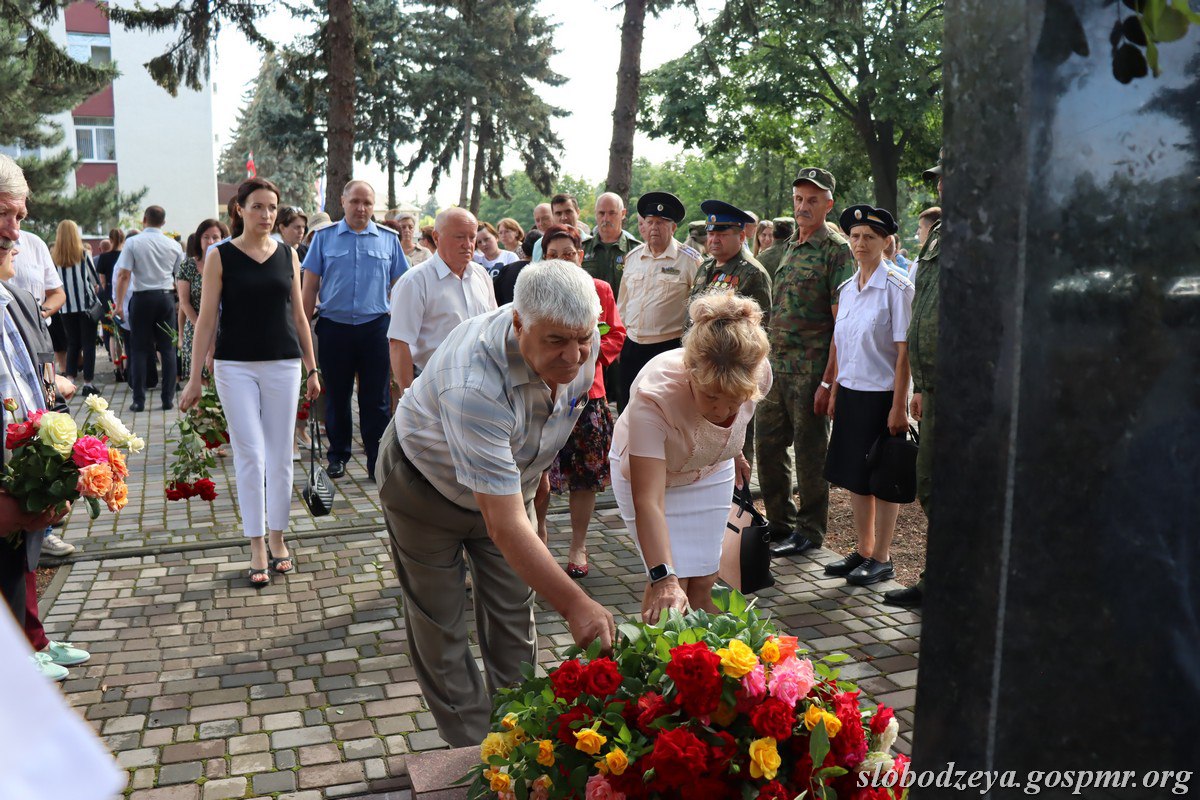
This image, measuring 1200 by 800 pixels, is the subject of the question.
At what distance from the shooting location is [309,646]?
5.00m

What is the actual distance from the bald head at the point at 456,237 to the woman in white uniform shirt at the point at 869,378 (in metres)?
2.21

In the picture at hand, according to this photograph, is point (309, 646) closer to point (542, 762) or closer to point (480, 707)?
point (480, 707)

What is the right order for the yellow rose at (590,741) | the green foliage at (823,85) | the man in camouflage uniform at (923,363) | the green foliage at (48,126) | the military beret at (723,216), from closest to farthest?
the yellow rose at (590,741) < the man in camouflage uniform at (923,363) < the military beret at (723,216) < the green foliage at (48,126) < the green foliage at (823,85)

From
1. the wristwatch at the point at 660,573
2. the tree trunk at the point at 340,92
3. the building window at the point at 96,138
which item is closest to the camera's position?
the wristwatch at the point at 660,573

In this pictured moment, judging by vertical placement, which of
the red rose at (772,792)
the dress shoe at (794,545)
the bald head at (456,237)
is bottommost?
the dress shoe at (794,545)

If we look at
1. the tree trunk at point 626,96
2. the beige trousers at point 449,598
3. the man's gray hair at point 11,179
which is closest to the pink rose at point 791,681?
the beige trousers at point 449,598

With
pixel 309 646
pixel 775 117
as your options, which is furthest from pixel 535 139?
pixel 309 646

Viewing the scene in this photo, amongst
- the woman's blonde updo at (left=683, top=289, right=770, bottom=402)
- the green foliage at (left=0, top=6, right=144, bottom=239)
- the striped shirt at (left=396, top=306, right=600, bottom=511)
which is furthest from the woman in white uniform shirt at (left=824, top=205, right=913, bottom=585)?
the green foliage at (left=0, top=6, right=144, bottom=239)

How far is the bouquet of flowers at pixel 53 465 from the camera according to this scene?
388 centimetres

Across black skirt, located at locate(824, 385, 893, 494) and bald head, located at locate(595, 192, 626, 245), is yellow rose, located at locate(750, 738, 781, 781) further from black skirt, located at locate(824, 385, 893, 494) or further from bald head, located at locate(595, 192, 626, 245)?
bald head, located at locate(595, 192, 626, 245)

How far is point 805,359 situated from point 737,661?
172 inches

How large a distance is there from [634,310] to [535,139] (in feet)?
102

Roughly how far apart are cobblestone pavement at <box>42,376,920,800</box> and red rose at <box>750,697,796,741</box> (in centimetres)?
176

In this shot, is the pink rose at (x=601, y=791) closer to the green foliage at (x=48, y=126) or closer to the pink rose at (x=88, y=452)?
the pink rose at (x=88, y=452)
